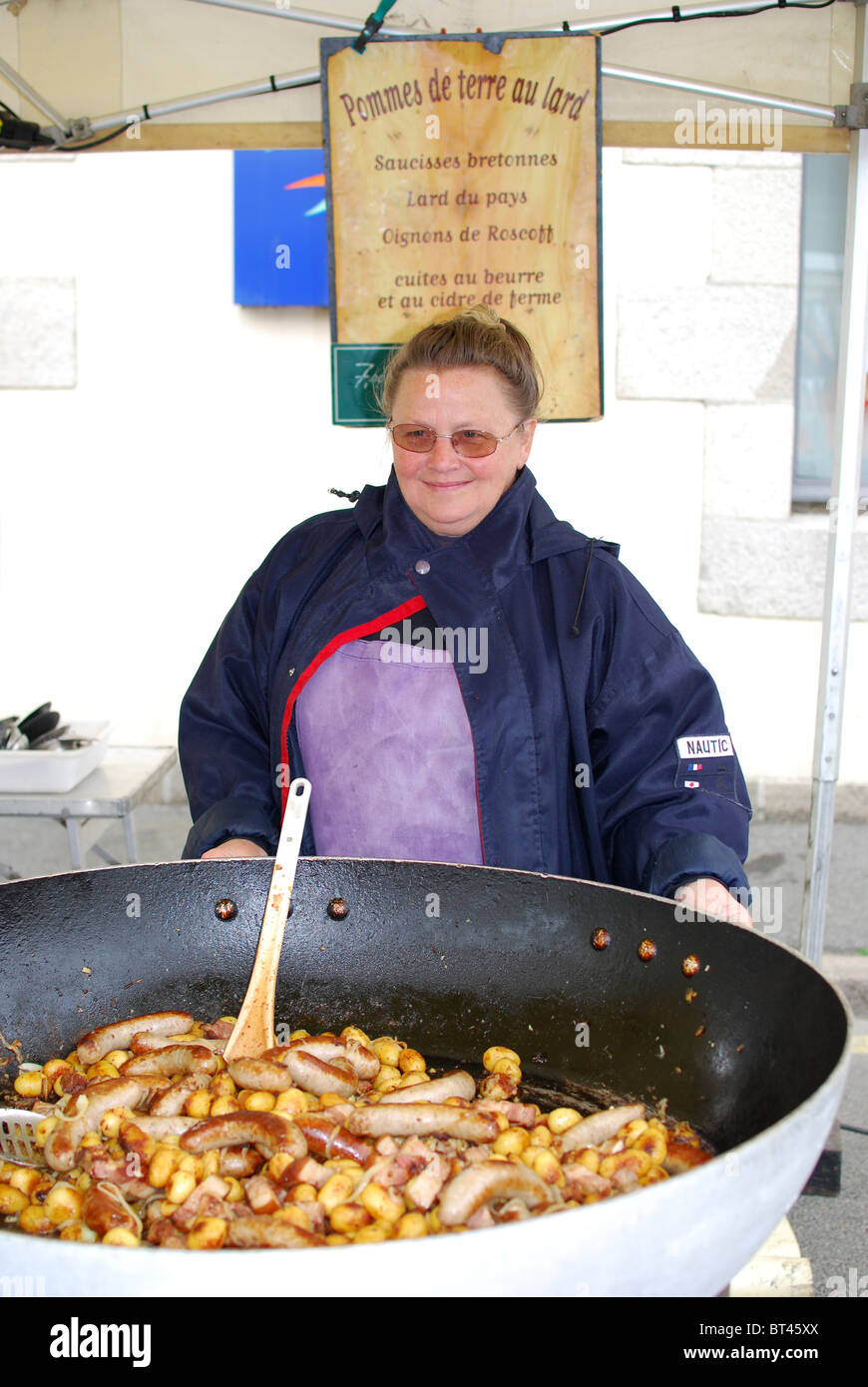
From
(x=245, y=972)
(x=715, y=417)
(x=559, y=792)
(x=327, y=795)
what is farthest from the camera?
(x=715, y=417)

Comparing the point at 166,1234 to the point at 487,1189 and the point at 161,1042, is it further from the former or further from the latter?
the point at 161,1042

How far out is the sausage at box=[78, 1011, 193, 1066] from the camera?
187cm

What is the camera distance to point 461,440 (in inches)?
93.1

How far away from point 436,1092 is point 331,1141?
0.68 ft

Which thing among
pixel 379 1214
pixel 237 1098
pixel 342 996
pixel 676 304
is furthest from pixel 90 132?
pixel 676 304

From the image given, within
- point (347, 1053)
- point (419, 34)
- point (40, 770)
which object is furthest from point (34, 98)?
point (347, 1053)

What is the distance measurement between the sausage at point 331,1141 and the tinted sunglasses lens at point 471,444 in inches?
52.1

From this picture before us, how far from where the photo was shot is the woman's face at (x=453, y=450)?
7.77 feet

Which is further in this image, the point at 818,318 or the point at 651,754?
the point at 818,318

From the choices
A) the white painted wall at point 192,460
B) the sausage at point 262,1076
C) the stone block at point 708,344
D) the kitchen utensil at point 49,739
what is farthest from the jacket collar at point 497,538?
the stone block at point 708,344

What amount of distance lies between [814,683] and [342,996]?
459 cm

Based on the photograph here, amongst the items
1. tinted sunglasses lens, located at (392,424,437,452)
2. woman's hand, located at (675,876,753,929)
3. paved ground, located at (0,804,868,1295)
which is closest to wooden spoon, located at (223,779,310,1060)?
woman's hand, located at (675,876,753,929)

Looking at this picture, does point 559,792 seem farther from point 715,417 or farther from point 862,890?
point 715,417

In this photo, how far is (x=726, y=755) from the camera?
7.37 ft
